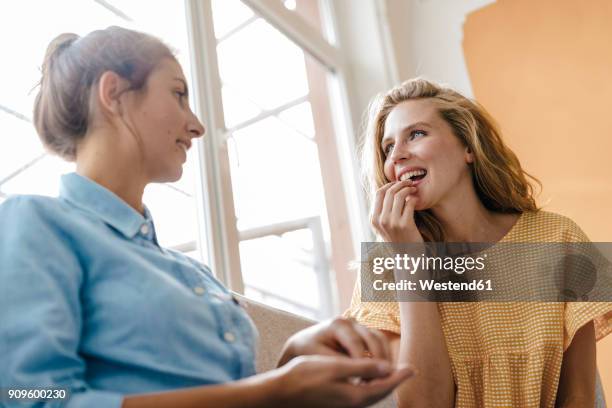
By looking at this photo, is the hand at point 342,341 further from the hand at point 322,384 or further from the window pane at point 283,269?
the window pane at point 283,269

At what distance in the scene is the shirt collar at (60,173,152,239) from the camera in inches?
33.1

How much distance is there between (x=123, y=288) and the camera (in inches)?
29.7

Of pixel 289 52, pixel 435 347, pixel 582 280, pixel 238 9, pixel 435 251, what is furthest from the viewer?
pixel 289 52

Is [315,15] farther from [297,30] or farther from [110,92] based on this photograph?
[110,92]

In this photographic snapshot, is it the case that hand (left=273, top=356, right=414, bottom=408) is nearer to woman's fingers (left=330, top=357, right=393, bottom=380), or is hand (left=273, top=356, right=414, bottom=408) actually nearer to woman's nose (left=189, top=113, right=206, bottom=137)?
woman's fingers (left=330, top=357, right=393, bottom=380)

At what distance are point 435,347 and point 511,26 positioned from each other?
186 centimetres

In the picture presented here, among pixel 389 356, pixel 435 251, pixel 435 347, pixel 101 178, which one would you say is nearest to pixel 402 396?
pixel 435 347

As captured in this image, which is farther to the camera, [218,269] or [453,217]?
[218,269]

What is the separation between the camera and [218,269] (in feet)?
5.68

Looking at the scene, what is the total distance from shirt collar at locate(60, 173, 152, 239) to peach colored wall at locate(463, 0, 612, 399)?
192 cm

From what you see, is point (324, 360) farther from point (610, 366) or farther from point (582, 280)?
point (610, 366)

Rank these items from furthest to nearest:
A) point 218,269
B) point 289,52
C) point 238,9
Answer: point 289,52 < point 238,9 < point 218,269

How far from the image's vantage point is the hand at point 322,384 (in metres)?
0.60

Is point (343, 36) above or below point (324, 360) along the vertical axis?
above
